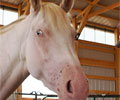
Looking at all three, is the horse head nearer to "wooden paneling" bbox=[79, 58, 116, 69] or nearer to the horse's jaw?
the horse's jaw

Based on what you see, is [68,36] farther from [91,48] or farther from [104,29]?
[104,29]

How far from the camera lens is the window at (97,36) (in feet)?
40.4

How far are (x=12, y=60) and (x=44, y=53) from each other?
0.23m

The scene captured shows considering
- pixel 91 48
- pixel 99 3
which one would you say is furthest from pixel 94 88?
pixel 99 3

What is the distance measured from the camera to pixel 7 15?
10.2m

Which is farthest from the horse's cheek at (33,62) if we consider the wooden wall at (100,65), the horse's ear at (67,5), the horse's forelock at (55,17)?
the wooden wall at (100,65)

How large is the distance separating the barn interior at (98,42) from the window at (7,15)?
46mm

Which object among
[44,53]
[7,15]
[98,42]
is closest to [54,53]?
[44,53]

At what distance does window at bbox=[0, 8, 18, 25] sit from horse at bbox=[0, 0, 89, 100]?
8.85 metres

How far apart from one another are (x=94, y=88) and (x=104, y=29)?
11.6 ft

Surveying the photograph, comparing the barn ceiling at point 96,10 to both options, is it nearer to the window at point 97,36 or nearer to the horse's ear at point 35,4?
the window at point 97,36

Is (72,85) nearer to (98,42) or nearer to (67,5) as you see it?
(67,5)

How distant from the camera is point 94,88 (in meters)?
12.0

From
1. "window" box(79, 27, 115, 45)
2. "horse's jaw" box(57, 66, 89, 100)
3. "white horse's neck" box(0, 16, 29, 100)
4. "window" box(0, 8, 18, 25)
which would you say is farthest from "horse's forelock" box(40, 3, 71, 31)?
"window" box(79, 27, 115, 45)
